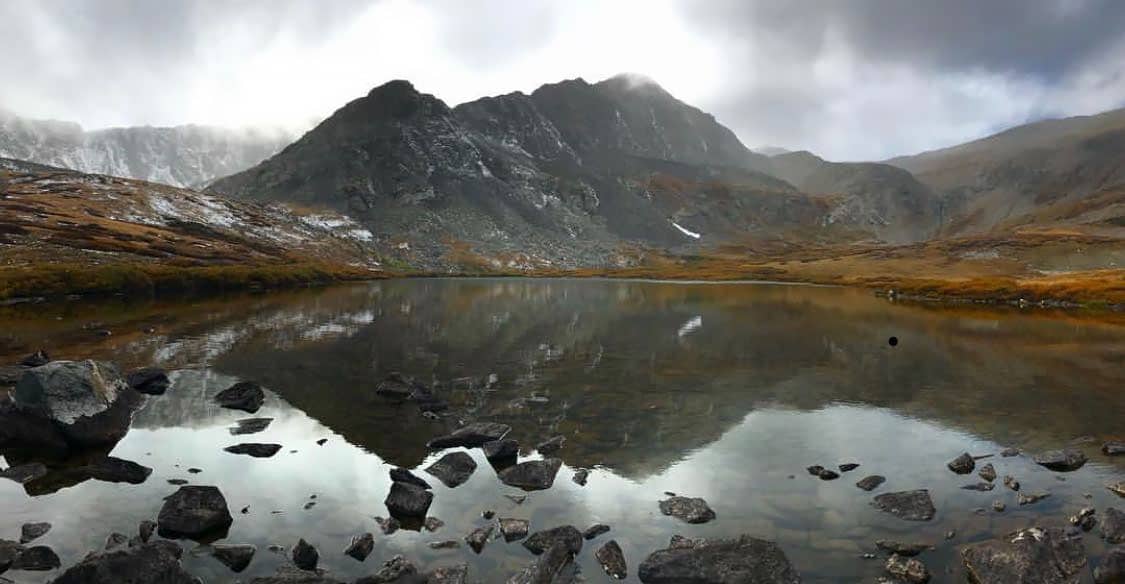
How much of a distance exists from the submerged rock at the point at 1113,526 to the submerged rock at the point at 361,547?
21027mm

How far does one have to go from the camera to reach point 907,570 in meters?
15.4

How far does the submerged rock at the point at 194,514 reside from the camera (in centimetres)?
1734

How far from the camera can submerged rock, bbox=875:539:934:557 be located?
53.9 feet

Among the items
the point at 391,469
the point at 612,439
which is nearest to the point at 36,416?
the point at 391,469

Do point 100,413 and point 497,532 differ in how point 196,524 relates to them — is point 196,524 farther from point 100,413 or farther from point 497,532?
point 100,413

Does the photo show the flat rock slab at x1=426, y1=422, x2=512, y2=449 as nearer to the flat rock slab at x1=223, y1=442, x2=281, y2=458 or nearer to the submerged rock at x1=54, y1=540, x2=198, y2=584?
the flat rock slab at x1=223, y1=442, x2=281, y2=458

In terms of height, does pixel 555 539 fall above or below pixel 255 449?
below

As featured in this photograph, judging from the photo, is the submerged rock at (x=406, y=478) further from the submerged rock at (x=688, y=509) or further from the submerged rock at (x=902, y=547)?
the submerged rock at (x=902, y=547)

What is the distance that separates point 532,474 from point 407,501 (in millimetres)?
4882

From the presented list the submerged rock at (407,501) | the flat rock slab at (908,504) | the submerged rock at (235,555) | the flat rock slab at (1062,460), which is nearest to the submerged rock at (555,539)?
the submerged rock at (407,501)

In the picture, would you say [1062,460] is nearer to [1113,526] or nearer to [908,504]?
[1113,526]

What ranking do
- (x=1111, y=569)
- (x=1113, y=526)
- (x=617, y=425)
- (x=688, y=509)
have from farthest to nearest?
(x=617, y=425)
(x=688, y=509)
(x=1113, y=526)
(x=1111, y=569)

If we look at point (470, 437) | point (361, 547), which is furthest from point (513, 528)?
point (470, 437)

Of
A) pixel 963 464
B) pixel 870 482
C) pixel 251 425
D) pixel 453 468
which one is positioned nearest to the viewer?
pixel 870 482
